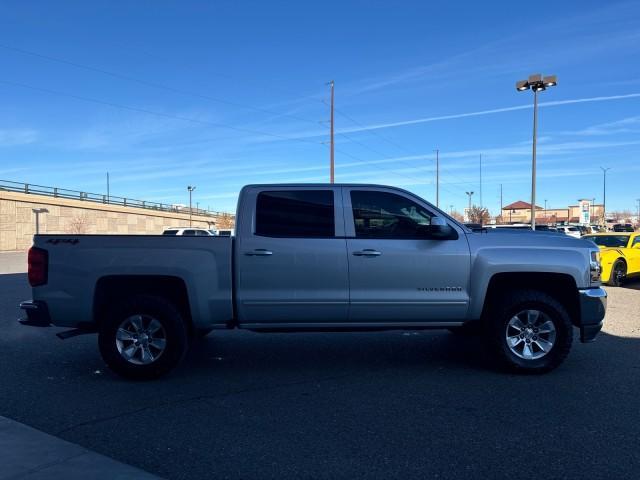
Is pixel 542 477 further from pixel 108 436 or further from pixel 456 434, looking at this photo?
pixel 108 436

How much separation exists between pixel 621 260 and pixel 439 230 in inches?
450

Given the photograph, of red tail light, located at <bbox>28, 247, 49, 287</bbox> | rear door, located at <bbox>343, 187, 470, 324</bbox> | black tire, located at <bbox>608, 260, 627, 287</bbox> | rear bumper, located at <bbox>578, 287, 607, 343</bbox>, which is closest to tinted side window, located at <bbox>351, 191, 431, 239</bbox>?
rear door, located at <bbox>343, 187, 470, 324</bbox>

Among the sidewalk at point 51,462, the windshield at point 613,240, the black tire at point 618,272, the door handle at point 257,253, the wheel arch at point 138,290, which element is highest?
the door handle at point 257,253

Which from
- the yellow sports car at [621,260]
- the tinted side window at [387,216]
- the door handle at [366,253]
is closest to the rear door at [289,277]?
the door handle at [366,253]

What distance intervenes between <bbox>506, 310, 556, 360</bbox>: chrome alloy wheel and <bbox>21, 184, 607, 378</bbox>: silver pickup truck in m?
0.01

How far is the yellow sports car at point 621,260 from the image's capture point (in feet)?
47.6

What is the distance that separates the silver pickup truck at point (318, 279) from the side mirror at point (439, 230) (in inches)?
0.6

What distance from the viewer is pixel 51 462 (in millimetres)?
3604

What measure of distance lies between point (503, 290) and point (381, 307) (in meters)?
1.44

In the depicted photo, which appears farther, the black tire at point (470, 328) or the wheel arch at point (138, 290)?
the black tire at point (470, 328)

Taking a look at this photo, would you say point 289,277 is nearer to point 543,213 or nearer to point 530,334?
point 530,334

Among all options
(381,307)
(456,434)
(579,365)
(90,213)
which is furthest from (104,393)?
(90,213)

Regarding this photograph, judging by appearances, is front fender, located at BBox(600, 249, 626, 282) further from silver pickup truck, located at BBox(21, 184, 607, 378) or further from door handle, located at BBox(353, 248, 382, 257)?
door handle, located at BBox(353, 248, 382, 257)

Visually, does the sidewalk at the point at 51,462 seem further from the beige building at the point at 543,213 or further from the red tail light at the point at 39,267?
the beige building at the point at 543,213
